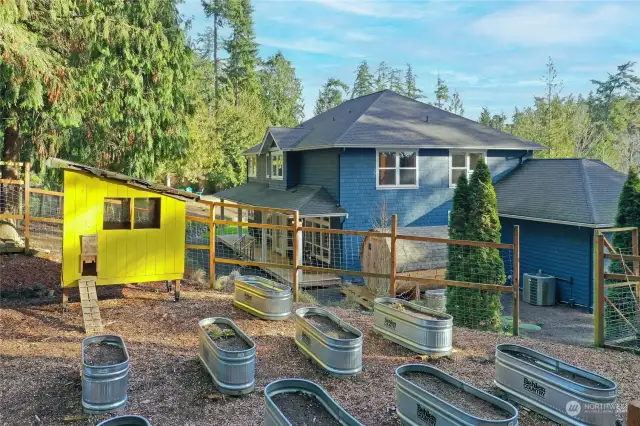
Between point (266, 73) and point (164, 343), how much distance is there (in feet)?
174

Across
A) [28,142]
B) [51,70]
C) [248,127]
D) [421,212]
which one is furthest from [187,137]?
[248,127]

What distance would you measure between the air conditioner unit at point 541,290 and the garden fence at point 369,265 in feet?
2.38

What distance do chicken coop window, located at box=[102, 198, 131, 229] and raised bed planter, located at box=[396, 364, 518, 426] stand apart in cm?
545

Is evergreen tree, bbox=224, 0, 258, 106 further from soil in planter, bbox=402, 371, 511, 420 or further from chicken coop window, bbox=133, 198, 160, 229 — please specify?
soil in planter, bbox=402, 371, 511, 420

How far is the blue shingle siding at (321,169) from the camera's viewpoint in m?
17.5

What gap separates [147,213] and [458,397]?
5937mm

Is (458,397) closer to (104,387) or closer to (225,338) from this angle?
(225,338)

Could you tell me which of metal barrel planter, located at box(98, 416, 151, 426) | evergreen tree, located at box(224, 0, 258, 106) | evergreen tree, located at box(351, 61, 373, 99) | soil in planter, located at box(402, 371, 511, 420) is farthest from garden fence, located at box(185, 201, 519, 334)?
evergreen tree, located at box(351, 61, 373, 99)

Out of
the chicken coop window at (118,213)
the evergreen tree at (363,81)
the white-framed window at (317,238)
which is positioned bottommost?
the white-framed window at (317,238)

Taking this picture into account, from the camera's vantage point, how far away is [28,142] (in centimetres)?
1539

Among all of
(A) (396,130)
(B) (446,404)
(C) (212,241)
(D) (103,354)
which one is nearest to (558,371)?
(B) (446,404)

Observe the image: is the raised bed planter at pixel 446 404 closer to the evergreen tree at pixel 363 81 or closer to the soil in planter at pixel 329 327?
the soil in planter at pixel 329 327

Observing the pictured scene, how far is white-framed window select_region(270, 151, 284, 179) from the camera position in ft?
70.5

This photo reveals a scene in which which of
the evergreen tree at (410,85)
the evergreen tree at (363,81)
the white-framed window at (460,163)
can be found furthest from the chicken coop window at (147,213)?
the evergreen tree at (410,85)
